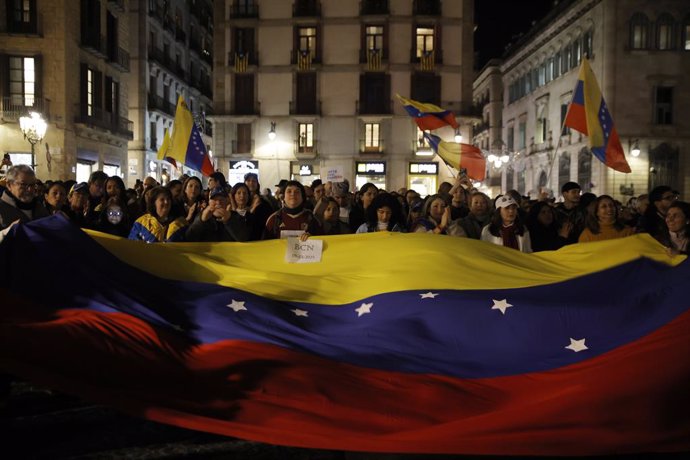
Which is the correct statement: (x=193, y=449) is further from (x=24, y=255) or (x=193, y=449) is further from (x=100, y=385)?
(x=24, y=255)

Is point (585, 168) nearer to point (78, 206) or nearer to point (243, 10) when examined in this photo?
point (243, 10)

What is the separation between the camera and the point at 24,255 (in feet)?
18.8

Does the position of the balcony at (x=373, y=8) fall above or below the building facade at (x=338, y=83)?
above

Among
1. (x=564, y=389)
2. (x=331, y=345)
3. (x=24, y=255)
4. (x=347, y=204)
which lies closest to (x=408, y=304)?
(x=331, y=345)

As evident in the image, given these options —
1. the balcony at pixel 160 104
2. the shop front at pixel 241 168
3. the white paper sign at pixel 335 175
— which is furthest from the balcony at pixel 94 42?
the white paper sign at pixel 335 175

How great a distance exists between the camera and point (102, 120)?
110 feet

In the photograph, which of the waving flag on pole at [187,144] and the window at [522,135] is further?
the window at [522,135]

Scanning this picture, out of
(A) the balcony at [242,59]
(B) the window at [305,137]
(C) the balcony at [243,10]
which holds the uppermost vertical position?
(C) the balcony at [243,10]

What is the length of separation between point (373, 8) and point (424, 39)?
3.73m

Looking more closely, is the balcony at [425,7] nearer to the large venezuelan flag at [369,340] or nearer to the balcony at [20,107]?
the balcony at [20,107]

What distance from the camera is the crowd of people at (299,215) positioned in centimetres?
774

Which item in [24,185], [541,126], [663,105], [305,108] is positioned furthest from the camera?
[541,126]

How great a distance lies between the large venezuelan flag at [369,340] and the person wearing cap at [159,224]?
87 centimetres

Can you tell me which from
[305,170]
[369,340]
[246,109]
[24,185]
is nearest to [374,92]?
[305,170]
